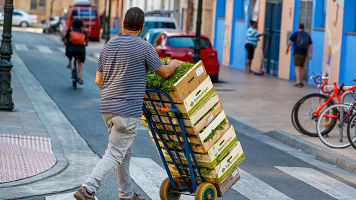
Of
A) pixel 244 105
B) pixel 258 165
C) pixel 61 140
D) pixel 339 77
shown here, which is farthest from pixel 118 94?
pixel 339 77

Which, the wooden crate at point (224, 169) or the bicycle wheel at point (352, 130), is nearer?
the wooden crate at point (224, 169)

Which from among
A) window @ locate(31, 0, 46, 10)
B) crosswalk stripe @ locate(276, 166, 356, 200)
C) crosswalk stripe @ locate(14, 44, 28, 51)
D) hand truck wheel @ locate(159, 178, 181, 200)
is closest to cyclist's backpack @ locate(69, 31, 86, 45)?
crosswalk stripe @ locate(276, 166, 356, 200)

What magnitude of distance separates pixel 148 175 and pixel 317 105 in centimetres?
509

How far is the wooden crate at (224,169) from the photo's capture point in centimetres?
849

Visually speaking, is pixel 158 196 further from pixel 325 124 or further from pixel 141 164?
pixel 325 124

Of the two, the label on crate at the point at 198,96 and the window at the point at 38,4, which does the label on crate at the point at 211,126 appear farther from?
the window at the point at 38,4

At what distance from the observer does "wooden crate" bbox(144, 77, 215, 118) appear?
818 cm

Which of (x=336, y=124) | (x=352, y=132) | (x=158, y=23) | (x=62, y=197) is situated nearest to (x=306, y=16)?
(x=158, y=23)

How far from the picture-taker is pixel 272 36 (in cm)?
3306

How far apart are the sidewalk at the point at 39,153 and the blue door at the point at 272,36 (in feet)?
50.3

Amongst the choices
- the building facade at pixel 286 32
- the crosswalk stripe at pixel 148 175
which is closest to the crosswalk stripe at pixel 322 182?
A: the crosswalk stripe at pixel 148 175

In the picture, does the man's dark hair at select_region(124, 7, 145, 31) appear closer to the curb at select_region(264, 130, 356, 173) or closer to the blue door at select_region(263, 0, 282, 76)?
the curb at select_region(264, 130, 356, 173)

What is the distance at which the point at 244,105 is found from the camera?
2069 cm

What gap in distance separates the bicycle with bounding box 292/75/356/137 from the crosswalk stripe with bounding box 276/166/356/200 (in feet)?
8.66
